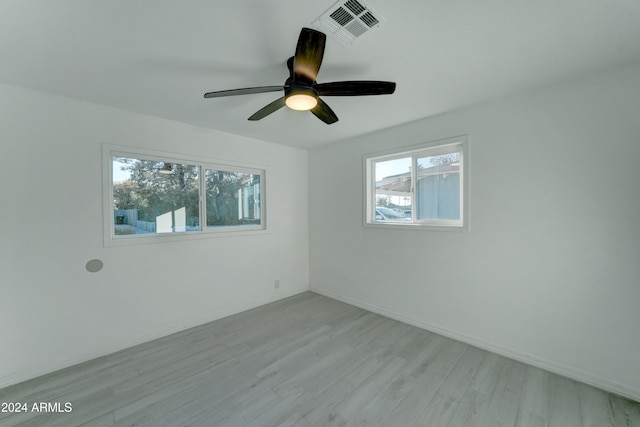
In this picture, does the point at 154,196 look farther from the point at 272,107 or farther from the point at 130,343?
the point at 272,107

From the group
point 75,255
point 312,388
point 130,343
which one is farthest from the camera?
point 130,343

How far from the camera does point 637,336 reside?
1.82 meters

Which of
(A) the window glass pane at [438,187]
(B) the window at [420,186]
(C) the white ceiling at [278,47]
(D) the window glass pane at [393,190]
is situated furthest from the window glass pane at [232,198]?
(A) the window glass pane at [438,187]

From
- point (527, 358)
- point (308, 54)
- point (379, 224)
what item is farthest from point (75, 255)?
point (527, 358)

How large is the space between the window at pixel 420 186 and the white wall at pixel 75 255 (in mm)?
2201

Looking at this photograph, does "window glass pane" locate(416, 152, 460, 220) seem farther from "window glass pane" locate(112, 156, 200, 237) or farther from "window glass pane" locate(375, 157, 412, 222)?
"window glass pane" locate(112, 156, 200, 237)

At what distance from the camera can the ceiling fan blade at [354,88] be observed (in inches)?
64.9

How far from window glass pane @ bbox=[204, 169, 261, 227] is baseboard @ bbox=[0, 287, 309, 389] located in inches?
46.2

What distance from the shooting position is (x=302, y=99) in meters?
1.66

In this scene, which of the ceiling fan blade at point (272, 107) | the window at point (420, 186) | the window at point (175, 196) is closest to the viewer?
the ceiling fan blade at point (272, 107)

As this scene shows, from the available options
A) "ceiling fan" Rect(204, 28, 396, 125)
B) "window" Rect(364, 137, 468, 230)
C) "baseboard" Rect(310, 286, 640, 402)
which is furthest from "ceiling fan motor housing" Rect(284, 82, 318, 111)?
"baseboard" Rect(310, 286, 640, 402)

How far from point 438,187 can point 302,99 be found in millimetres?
1982

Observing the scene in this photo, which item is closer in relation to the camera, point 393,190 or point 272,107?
point 272,107

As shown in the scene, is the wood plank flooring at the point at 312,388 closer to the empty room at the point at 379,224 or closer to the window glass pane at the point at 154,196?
the empty room at the point at 379,224
